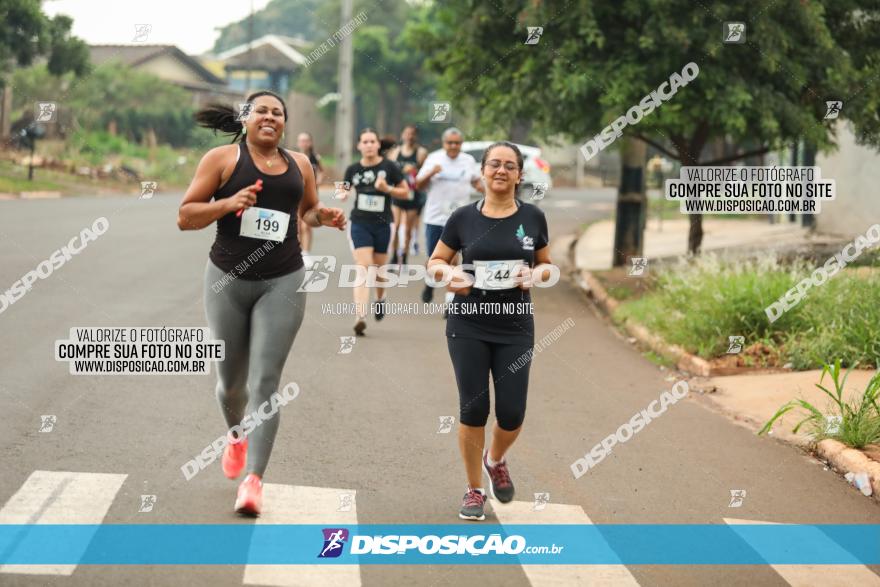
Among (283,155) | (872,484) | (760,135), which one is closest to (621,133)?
(760,135)

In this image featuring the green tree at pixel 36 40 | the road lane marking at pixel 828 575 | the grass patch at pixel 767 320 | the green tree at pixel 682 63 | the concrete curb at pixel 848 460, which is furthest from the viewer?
the green tree at pixel 36 40

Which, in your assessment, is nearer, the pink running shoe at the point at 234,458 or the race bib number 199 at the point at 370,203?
the pink running shoe at the point at 234,458

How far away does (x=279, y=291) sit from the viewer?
22.2 ft

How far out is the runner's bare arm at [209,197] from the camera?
256 inches

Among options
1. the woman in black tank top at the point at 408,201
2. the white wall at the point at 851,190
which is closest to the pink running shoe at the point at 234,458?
the woman in black tank top at the point at 408,201

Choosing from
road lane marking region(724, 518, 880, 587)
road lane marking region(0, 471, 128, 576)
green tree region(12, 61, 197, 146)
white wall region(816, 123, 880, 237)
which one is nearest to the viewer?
road lane marking region(724, 518, 880, 587)

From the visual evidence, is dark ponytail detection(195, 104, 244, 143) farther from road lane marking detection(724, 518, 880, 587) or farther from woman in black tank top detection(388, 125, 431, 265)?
woman in black tank top detection(388, 125, 431, 265)

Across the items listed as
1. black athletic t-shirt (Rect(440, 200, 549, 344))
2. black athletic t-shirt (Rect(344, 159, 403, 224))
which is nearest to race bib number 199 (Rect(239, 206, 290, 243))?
black athletic t-shirt (Rect(440, 200, 549, 344))

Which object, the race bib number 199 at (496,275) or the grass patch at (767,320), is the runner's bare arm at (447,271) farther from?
the grass patch at (767,320)

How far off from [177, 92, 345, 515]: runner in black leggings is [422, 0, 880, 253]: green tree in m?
8.77

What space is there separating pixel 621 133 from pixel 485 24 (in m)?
2.24

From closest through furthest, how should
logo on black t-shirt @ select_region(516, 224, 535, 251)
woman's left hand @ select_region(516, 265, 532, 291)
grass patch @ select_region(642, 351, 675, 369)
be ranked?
woman's left hand @ select_region(516, 265, 532, 291), logo on black t-shirt @ select_region(516, 224, 535, 251), grass patch @ select_region(642, 351, 675, 369)

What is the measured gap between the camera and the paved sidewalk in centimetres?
2167

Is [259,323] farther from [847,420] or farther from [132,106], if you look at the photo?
[132,106]
